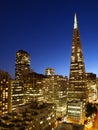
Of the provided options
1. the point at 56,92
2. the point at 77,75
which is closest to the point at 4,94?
the point at 56,92

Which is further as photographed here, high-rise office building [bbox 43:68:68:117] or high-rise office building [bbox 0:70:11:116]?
high-rise office building [bbox 43:68:68:117]

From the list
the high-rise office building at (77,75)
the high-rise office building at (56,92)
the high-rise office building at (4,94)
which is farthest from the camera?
the high-rise office building at (56,92)

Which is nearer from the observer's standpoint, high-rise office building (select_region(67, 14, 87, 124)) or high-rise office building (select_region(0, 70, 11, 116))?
high-rise office building (select_region(0, 70, 11, 116))

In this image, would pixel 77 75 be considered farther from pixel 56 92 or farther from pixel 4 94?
pixel 4 94

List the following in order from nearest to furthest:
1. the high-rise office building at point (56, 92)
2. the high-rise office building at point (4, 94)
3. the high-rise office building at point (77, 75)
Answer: the high-rise office building at point (4, 94)
the high-rise office building at point (77, 75)
the high-rise office building at point (56, 92)

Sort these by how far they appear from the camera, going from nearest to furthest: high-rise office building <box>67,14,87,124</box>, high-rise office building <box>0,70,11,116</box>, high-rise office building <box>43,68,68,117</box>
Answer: high-rise office building <box>0,70,11,116</box> < high-rise office building <box>67,14,87,124</box> < high-rise office building <box>43,68,68,117</box>

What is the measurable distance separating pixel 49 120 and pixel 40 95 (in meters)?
97.4

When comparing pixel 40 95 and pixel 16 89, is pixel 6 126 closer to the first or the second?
pixel 16 89

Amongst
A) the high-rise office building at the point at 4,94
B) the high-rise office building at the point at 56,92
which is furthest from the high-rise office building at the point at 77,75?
the high-rise office building at the point at 4,94

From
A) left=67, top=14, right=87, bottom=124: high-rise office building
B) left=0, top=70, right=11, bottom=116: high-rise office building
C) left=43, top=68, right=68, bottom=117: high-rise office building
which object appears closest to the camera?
left=0, top=70, right=11, bottom=116: high-rise office building

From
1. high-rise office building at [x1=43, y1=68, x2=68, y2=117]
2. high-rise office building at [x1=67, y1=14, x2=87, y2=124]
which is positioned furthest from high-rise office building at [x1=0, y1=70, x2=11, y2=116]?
high-rise office building at [x1=67, y1=14, x2=87, y2=124]

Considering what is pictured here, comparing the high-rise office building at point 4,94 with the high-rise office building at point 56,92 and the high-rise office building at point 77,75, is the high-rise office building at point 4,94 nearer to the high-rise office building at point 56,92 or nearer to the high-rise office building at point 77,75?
the high-rise office building at point 56,92

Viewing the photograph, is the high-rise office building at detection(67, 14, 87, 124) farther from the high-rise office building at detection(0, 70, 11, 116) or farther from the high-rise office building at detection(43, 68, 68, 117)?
the high-rise office building at detection(0, 70, 11, 116)

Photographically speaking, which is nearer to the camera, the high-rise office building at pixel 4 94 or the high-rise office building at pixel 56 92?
the high-rise office building at pixel 4 94
